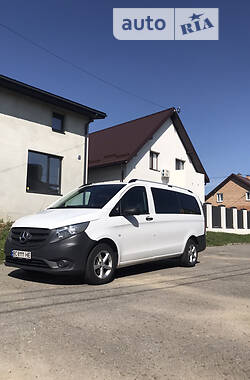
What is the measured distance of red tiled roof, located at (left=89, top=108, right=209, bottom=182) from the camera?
810 inches

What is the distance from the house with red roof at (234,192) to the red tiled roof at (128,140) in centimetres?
2098

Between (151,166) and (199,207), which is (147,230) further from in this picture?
(151,166)

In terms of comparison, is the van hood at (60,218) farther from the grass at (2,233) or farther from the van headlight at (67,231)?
the grass at (2,233)

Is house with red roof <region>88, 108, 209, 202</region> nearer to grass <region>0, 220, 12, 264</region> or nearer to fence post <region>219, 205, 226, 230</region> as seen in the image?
fence post <region>219, 205, 226, 230</region>

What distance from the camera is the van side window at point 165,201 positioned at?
7562 millimetres

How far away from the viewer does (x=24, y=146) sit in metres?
14.8

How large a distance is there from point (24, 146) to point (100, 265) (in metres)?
10.1

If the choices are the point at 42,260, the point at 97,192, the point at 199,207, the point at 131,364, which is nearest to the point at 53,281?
the point at 42,260

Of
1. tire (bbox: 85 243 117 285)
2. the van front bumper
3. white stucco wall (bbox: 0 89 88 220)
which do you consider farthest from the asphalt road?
white stucco wall (bbox: 0 89 88 220)

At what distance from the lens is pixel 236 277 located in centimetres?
734

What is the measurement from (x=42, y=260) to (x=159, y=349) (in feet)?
9.60

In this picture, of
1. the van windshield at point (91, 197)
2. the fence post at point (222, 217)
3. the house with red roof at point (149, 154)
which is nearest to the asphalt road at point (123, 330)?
the van windshield at point (91, 197)

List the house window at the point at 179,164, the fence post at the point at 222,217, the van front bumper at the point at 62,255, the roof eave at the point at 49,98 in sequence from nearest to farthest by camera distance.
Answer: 1. the van front bumper at the point at 62,255
2. the roof eave at the point at 49,98
3. the house window at the point at 179,164
4. the fence post at the point at 222,217

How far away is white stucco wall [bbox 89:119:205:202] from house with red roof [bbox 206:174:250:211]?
23.0 meters
